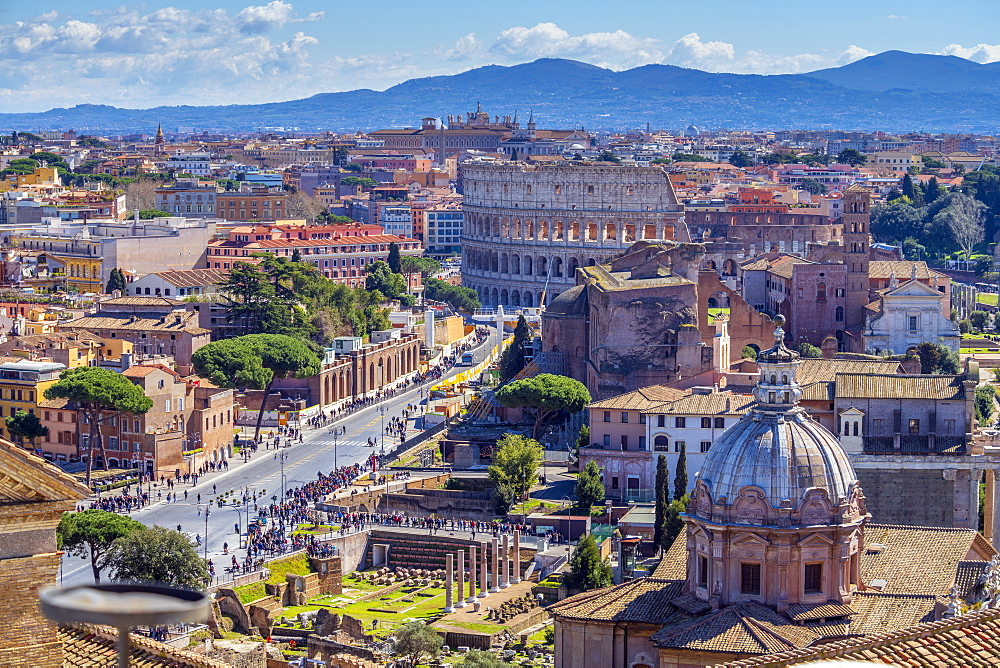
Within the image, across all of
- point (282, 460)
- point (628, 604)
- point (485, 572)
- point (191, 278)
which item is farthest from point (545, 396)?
point (191, 278)

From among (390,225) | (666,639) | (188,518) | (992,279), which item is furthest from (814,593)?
(390,225)

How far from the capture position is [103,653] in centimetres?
1808

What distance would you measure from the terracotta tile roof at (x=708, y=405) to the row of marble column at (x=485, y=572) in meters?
5.16

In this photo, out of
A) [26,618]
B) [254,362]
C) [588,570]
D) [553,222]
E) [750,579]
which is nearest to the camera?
[26,618]

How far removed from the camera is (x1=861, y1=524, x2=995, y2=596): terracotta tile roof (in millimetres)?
30547

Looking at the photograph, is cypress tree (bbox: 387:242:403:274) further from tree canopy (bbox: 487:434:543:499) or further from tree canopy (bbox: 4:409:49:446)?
tree canopy (bbox: 487:434:543:499)

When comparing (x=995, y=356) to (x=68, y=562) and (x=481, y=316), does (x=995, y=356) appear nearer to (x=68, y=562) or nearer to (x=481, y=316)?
(x=481, y=316)

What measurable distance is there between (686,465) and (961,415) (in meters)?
7.28

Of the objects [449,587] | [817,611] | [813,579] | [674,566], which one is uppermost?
[813,579]

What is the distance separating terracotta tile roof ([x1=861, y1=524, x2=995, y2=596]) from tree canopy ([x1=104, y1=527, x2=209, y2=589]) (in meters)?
15.1

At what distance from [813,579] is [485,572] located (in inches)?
658

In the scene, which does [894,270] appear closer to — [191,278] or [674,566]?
[191,278]

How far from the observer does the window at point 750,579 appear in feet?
94.8

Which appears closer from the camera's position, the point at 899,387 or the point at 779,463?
the point at 779,463
